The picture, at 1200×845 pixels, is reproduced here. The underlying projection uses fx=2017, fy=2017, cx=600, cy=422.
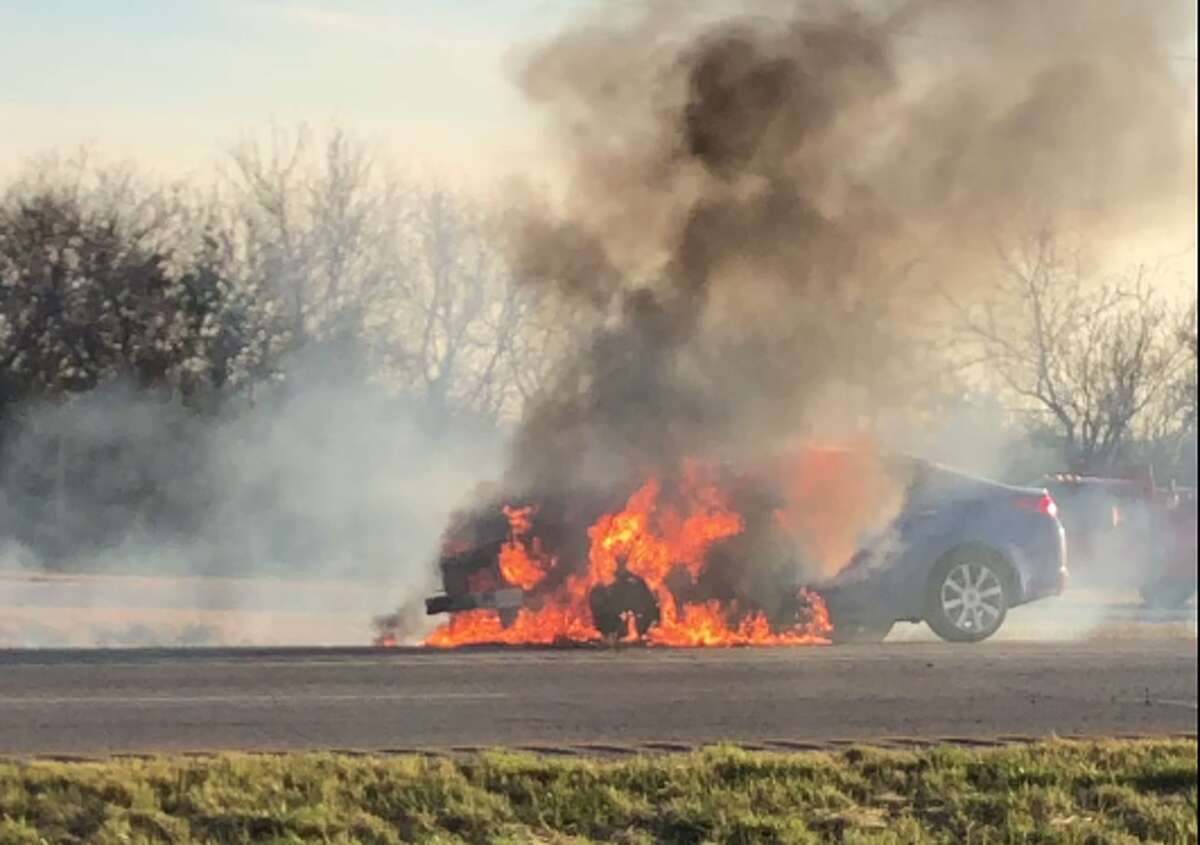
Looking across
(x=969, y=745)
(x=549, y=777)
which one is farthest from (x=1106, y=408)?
(x=549, y=777)

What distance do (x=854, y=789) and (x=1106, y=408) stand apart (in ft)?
12.1

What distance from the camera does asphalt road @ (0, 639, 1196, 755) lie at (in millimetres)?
9844

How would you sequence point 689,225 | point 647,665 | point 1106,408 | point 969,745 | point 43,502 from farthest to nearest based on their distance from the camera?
point 689,225
point 43,502
point 647,665
point 1106,408
point 969,745

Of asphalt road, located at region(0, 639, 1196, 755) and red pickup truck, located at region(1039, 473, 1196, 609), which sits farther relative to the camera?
red pickup truck, located at region(1039, 473, 1196, 609)

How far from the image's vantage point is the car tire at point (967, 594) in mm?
14609

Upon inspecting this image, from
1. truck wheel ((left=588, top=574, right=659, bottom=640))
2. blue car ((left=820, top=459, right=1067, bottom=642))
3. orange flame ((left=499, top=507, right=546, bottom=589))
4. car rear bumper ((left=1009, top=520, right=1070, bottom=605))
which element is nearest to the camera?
truck wheel ((left=588, top=574, right=659, bottom=640))

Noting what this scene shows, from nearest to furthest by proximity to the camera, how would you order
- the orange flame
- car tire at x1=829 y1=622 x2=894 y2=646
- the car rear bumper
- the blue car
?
the orange flame
the blue car
car tire at x1=829 y1=622 x2=894 y2=646
the car rear bumper

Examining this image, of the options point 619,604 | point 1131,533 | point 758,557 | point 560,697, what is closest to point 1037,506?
point 1131,533

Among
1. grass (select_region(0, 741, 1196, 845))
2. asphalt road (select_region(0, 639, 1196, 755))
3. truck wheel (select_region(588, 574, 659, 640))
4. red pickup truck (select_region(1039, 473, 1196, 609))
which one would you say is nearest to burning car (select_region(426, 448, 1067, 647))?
truck wheel (select_region(588, 574, 659, 640))

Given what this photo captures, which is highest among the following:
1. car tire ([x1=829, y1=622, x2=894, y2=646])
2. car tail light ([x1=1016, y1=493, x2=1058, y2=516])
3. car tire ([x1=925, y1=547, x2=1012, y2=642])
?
car tail light ([x1=1016, y1=493, x2=1058, y2=516])

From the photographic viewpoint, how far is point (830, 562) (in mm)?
14289

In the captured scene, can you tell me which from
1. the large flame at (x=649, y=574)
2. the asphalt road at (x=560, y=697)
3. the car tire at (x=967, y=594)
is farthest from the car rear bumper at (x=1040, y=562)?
the large flame at (x=649, y=574)

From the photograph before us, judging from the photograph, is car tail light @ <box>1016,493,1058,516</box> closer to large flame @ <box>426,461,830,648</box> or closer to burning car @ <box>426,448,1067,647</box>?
burning car @ <box>426,448,1067,647</box>

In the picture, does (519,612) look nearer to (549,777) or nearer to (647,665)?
(647,665)
